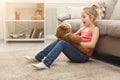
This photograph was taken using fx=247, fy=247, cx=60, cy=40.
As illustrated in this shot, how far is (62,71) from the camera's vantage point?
2084mm

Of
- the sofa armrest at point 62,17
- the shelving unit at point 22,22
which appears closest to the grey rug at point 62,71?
the sofa armrest at point 62,17

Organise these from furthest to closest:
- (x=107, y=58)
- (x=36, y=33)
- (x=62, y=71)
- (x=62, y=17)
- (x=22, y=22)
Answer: (x=22, y=22)
(x=36, y=33)
(x=62, y=17)
(x=107, y=58)
(x=62, y=71)

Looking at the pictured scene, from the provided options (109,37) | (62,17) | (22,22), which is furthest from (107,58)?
(22,22)

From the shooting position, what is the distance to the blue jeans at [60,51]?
2121 millimetres

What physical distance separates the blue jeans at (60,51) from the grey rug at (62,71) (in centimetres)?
6

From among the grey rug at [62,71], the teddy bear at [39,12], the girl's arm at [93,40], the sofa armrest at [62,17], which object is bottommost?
the grey rug at [62,71]

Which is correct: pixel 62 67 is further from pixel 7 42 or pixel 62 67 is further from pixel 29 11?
pixel 29 11

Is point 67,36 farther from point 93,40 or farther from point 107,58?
point 107,58

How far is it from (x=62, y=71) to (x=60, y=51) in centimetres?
19

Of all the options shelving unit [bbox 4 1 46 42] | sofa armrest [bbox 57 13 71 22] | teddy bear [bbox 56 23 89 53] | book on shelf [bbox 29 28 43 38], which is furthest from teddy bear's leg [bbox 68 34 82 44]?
shelving unit [bbox 4 1 46 42]

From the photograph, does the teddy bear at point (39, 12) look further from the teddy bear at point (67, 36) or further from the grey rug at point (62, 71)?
the teddy bear at point (67, 36)

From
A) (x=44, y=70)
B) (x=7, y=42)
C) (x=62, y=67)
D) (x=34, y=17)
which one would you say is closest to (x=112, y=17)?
(x=62, y=67)

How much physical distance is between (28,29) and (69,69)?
262 cm

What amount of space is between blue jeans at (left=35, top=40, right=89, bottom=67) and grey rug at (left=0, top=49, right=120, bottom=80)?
0.06 m
